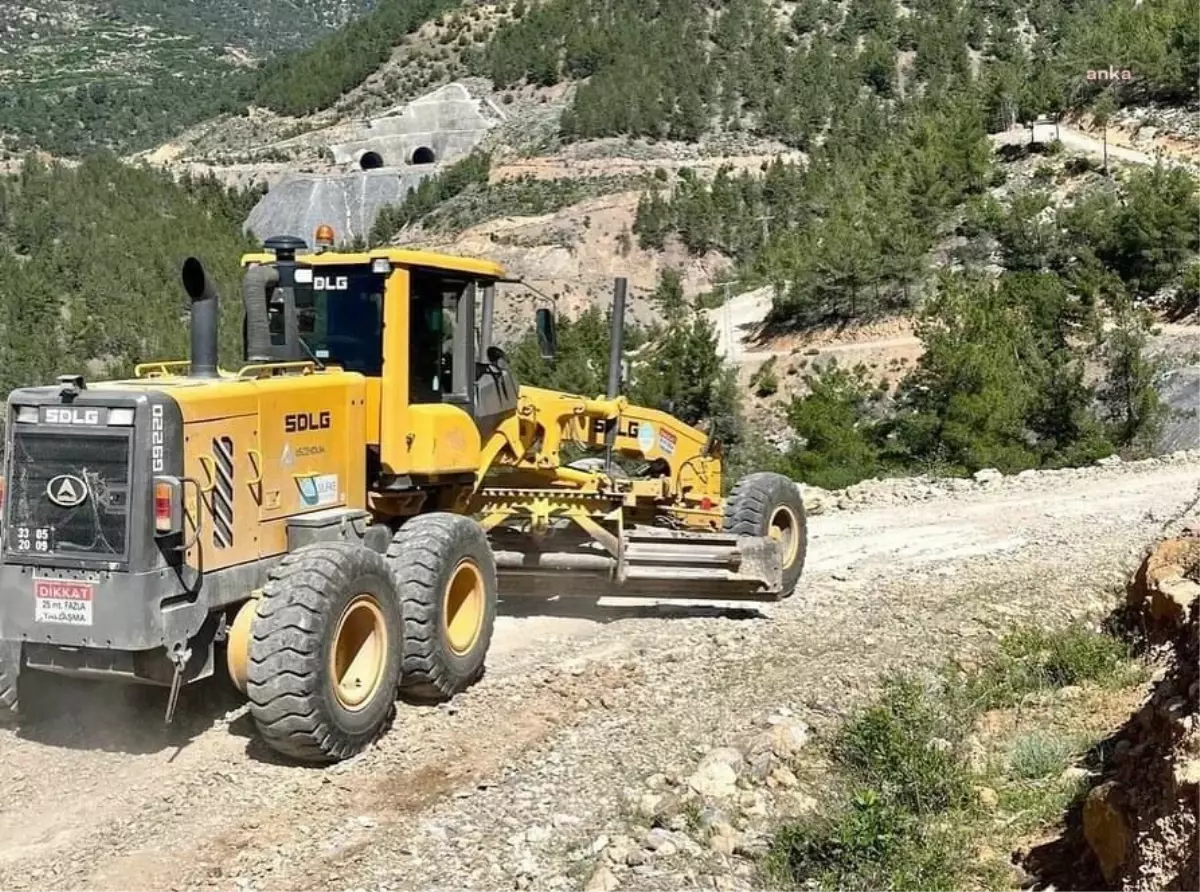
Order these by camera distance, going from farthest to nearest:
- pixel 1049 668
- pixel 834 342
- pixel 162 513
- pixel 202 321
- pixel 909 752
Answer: pixel 834 342, pixel 1049 668, pixel 202 321, pixel 162 513, pixel 909 752

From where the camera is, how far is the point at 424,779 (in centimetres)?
682

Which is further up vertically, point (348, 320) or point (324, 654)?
point (348, 320)

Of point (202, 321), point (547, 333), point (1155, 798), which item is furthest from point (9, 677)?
point (1155, 798)

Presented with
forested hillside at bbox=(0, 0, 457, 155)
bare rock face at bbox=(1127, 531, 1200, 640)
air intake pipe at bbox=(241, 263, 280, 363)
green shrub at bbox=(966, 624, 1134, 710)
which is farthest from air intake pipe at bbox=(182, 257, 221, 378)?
forested hillside at bbox=(0, 0, 457, 155)

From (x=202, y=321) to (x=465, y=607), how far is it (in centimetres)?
246

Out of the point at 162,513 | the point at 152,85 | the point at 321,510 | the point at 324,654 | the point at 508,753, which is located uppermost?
the point at 152,85

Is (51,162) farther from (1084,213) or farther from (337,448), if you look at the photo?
(337,448)

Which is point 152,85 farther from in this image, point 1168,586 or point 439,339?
point 1168,586

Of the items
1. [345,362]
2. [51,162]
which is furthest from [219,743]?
[51,162]

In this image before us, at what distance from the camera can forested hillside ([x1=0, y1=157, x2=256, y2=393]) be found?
4525 centimetres

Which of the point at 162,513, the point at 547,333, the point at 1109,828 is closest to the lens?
the point at 1109,828

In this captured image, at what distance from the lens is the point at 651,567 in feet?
32.6

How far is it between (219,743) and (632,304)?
51738 mm

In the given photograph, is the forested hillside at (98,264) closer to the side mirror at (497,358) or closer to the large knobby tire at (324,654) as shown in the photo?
the side mirror at (497,358)
